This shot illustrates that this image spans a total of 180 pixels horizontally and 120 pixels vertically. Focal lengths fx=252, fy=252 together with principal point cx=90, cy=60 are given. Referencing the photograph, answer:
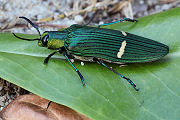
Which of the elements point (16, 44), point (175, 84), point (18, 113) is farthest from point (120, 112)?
point (16, 44)

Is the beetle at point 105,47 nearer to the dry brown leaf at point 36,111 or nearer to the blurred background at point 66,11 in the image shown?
the dry brown leaf at point 36,111

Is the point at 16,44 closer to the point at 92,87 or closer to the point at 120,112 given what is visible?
the point at 92,87

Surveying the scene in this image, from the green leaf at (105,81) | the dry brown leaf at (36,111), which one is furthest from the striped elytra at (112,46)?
the dry brown leaf at (36,111)

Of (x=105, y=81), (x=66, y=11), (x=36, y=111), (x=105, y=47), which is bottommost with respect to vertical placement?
(x=36, y=111)

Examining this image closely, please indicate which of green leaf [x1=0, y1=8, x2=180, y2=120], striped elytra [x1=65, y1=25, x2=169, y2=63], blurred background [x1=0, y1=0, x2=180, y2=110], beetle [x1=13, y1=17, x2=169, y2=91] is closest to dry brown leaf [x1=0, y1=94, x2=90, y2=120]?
green leaf [x1=0, y1=8, x2=180, y2=120]

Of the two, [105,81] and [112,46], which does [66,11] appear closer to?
[112,46]

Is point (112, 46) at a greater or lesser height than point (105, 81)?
greater

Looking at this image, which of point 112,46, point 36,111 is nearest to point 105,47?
point 112,46
